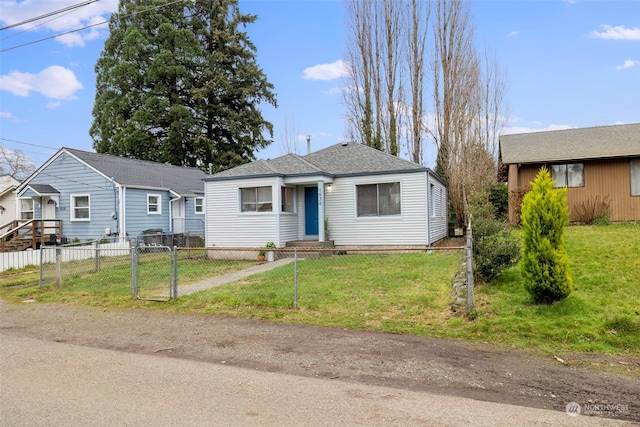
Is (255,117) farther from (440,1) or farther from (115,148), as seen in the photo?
(440,1)

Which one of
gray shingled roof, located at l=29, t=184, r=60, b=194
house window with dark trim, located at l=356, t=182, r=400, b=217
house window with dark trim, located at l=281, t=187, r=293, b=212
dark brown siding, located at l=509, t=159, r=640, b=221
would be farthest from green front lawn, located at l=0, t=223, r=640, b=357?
gray shingled roof, located at l=29, t=184, r=60, b=194

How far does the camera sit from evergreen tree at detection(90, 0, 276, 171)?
34.4m

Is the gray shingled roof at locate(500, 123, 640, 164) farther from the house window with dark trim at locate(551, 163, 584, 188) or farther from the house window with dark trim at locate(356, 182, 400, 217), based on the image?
the house window with dark trim at locate(356, 182, 400, 217)

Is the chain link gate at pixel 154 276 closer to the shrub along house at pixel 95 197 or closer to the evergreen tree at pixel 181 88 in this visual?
the shrub along house at pixel 95 197

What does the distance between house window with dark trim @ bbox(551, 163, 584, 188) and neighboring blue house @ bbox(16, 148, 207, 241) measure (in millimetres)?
18312

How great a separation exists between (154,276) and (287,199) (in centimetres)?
595

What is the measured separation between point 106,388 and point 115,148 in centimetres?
3401

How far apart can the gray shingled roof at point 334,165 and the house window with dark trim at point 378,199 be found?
60 cm

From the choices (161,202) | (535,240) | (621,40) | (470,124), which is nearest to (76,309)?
(535,240)

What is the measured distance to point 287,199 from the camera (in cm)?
1605

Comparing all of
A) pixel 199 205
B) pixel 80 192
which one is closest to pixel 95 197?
pixel 80 192

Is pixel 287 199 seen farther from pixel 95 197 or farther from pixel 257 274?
pixel 95 197

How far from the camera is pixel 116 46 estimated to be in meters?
36.0

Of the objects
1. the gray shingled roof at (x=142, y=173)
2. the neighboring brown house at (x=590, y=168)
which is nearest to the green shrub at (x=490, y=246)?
the neighboring brown house at (x=590, y=168)
